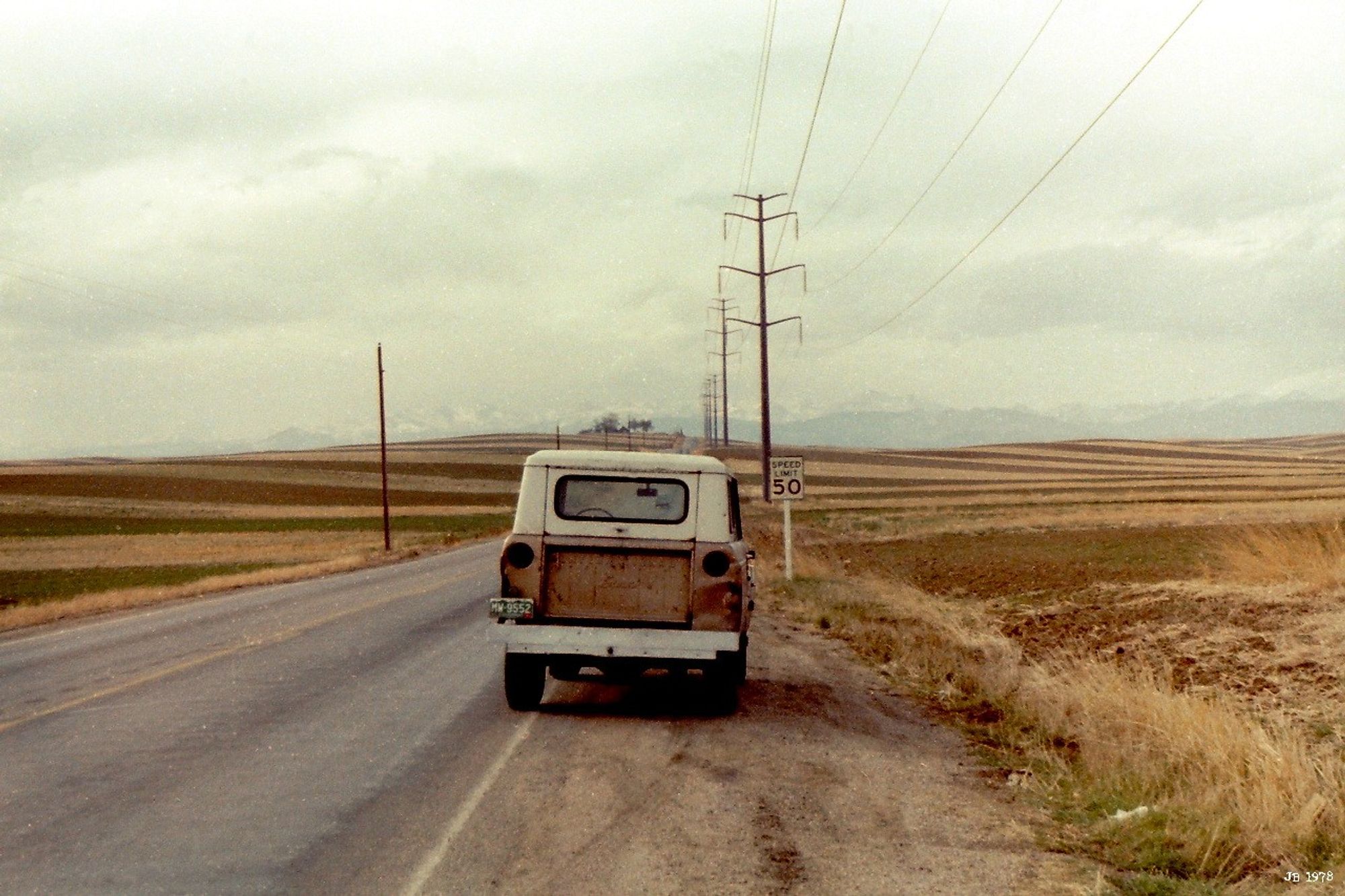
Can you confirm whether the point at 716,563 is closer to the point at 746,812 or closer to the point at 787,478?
the point at 746,812

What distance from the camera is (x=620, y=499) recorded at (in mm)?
10312

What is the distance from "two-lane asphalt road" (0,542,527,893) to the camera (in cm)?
580

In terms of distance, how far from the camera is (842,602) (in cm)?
1923

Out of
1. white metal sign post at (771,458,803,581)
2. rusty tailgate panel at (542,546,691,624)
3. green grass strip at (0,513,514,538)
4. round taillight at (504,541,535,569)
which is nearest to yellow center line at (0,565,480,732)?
round taillight at (504,541,535,569)

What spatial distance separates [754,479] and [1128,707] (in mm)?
91472

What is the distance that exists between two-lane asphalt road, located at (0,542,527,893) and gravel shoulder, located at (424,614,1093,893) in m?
0.49

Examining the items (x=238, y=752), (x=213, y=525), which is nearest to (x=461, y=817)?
(x=238, y=752)

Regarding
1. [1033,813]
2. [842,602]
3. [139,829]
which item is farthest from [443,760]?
[842,602]

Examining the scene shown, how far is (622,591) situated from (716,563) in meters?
0.84

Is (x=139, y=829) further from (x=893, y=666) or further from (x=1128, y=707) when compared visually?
(x=893, y=666)

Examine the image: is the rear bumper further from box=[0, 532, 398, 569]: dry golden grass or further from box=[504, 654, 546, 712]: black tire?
box=[0, 532, 398, 569]: dry golden grass

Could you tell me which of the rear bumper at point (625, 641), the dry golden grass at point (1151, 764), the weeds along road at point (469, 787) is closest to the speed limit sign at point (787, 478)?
the dry golden grass at point (1151, 764)

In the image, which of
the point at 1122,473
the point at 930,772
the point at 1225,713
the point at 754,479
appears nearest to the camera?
the point at 930,772

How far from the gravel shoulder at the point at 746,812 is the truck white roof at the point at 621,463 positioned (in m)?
2.19
